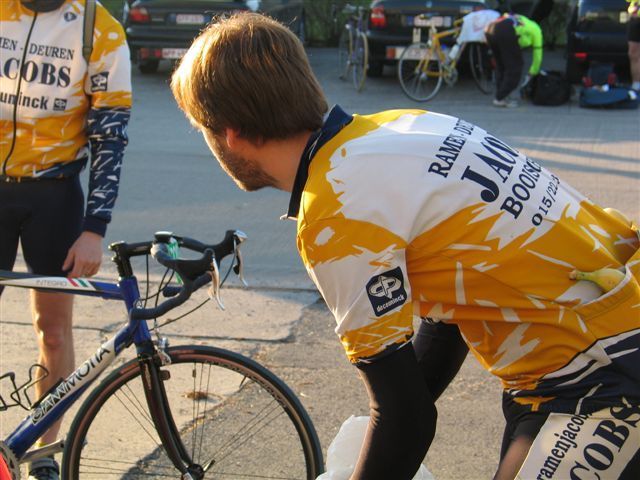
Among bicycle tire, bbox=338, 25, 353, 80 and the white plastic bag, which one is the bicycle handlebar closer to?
the white plastic bag

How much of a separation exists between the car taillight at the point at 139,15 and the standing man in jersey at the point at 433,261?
13.0 m

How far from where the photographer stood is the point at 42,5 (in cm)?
359

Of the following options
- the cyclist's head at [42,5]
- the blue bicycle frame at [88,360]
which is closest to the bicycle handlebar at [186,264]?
the blue bicycle frame at [88,360]

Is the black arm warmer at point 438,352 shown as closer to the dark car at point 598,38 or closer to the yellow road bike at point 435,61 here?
the yellow road bike at point 435,61

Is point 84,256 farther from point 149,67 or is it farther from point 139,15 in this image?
point 149,67

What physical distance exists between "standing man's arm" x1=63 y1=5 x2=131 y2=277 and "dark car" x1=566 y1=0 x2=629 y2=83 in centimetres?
1082

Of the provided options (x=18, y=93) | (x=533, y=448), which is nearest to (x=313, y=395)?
(x=18, y=93)

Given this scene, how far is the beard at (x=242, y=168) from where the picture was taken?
2285mm

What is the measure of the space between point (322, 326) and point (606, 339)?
361 cm

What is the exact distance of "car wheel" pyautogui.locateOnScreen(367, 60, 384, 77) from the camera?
15422 millimetres

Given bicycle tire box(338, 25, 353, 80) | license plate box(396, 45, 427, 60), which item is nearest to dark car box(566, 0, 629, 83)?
license plate box(396, 45, 427, 60)

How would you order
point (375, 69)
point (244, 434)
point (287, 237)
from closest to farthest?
point (244, 434), point (287, 237), point (375, 69)

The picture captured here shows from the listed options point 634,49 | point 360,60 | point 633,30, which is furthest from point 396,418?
point 360,60

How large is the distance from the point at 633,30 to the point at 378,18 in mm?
3470
